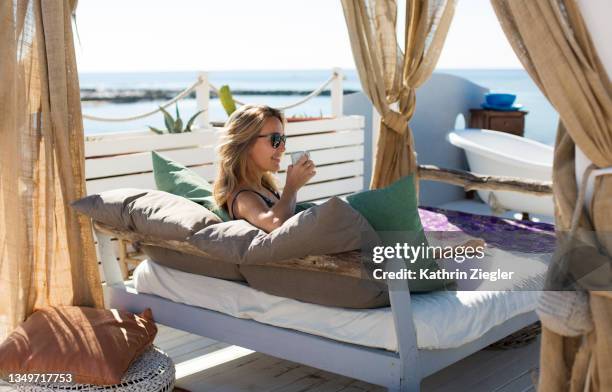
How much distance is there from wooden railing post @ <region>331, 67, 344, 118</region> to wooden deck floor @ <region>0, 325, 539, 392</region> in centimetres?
353

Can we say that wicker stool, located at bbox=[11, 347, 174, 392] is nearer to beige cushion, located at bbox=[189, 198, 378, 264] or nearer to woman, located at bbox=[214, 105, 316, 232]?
beige cushion, located at bbox=[189, 198, 378, 264]

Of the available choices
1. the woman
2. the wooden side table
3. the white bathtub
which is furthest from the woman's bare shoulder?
the wooden side table

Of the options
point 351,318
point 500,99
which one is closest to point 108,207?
point 351,318

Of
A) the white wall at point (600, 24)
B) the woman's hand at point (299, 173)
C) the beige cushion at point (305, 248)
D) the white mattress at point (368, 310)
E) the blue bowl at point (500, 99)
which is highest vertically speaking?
the white wall at point (600, 24)

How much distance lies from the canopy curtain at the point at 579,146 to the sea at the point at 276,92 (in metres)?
8.78

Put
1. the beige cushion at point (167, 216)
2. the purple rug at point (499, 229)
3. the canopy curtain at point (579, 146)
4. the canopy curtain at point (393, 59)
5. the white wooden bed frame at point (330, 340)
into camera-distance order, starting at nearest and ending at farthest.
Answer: the canopy curtain at point (579, 146) < the white wooden bed frame at point (330, 340) < the beige cushion at point (167, 216) < the purple rug at point (499, 229) < the canopy curtain at point (393, 59)

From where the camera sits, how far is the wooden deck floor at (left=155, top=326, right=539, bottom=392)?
3117 mm

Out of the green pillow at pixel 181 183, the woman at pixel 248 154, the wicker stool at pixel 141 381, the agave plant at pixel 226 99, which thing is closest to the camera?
the wicker stool at pixel 141 381

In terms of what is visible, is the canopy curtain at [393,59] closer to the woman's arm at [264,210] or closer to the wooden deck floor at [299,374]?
the wooden deck floor at [299,374]

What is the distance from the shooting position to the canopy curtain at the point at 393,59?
14.9 feet

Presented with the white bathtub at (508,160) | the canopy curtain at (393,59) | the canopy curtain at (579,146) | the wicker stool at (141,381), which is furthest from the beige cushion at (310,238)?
the white bathtub at (508,160)

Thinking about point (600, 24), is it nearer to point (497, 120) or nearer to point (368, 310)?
point (368, 310)

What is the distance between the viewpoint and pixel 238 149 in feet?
10.7

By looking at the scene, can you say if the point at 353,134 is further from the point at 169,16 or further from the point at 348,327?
the point at 169,16
